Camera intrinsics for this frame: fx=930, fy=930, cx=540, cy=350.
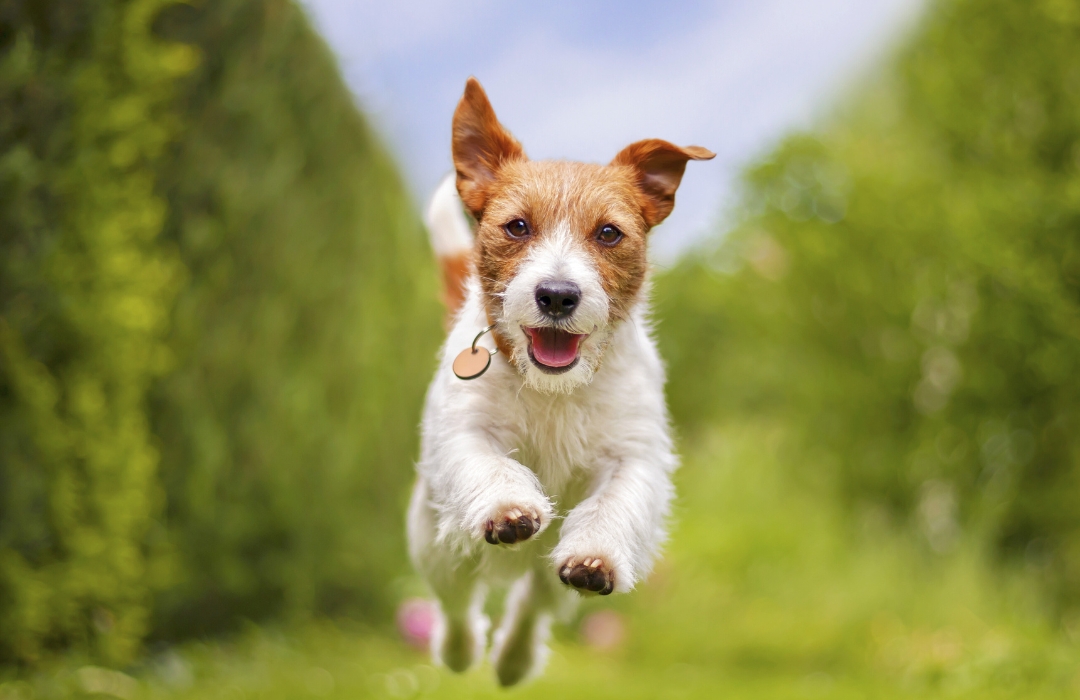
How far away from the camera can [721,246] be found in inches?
443

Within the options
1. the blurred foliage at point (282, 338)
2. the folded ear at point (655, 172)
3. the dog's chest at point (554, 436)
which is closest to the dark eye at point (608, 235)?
the folded ear at point (655, 172)

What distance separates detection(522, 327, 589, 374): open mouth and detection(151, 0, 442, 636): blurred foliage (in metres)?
5.24

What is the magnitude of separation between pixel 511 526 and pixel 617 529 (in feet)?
1.08

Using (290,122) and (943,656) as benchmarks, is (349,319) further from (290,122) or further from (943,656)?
(943,656)

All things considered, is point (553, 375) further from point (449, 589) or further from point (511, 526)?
point (449, 589)

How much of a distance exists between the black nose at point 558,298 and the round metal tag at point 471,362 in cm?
26

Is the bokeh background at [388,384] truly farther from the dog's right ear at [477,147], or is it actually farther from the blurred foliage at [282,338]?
the dog's right ear at [477,147]

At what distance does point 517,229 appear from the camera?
2430 millimetres

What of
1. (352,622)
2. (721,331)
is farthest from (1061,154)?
(352,622)

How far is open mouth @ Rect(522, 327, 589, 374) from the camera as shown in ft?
7.41

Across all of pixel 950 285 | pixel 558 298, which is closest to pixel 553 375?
pixel 558 298

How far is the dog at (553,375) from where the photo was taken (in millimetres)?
2252

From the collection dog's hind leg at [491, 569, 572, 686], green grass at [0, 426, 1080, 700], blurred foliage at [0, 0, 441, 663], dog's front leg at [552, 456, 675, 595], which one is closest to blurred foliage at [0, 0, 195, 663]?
blurred foliage at [0, 0, 441, 663]

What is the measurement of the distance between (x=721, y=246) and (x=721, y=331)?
185 inches
